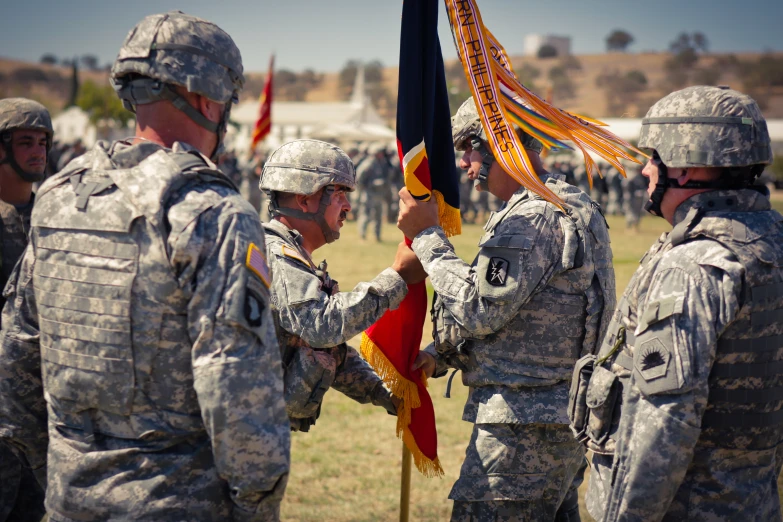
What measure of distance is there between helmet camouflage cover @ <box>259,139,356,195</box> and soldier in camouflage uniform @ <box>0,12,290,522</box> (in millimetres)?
1276

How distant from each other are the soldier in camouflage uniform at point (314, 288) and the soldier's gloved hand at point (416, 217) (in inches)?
5.3

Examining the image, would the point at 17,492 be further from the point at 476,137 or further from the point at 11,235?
the point at 476,137

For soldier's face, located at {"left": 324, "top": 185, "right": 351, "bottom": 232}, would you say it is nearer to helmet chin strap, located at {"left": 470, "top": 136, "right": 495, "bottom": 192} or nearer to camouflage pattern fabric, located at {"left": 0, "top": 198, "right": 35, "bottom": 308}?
helmet chin strap, located at {"left": 470, "top": 136, "right": 495, "bottom": 192}

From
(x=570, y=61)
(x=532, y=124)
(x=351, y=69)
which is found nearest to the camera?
(x=532, y=124)

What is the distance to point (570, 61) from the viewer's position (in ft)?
452

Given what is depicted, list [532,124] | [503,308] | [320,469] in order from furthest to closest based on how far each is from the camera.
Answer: [320,469]
[532,124]
[503,308]

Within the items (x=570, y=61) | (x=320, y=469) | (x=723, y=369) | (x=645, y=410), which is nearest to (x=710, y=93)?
(x=723, y=369)

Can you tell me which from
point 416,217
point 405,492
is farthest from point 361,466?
point 416,217

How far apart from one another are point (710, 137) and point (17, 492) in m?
3.71

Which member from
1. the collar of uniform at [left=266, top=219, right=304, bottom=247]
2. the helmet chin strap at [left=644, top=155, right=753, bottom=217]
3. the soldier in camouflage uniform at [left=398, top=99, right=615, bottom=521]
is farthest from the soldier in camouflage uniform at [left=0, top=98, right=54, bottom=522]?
the helmet chin strap at [left=644, top=155, right=753, bottom=217]

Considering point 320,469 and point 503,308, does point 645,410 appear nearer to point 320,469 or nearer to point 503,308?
point 503,308

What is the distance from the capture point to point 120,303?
7.83ft

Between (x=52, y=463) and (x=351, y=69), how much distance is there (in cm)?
15487

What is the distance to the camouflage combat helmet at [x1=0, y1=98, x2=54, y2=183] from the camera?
4547 mm
